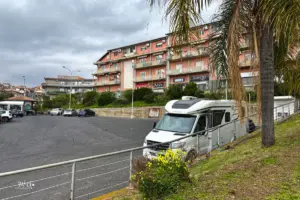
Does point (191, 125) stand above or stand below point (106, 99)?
below

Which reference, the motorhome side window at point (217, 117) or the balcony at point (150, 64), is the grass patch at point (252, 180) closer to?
the motorhome side window at point (217, 117)

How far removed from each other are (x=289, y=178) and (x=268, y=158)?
1172 millimetres

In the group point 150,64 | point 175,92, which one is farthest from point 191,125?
point 150,64

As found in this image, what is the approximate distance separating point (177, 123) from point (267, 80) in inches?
138

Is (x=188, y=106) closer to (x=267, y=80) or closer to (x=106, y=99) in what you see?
(x=267, y=80)

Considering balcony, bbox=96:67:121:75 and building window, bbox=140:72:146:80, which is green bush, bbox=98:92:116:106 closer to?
building window, bbox=140:72:146:80

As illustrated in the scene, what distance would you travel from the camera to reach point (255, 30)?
6.10 m

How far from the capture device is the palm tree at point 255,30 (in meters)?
4.30

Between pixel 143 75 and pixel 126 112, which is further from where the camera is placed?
pixel 143 75

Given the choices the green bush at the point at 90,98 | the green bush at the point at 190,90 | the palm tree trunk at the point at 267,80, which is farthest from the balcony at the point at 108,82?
the palm tree trunk at the point at 267,80

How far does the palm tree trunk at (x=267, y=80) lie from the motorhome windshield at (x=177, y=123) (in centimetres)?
255

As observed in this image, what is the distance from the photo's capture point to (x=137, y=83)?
6444 centimetres

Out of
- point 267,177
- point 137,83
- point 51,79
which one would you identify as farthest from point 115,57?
point 267,177

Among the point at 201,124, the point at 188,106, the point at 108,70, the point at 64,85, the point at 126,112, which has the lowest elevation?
the point at 126,112
